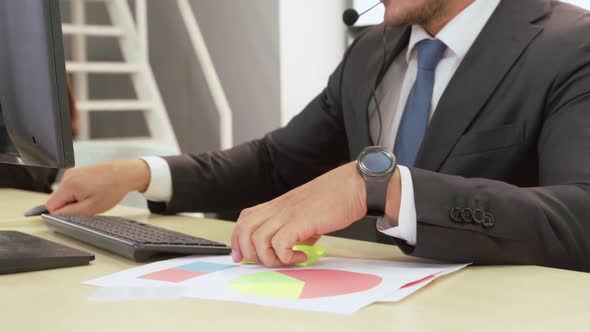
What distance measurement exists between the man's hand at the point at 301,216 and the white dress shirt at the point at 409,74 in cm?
50

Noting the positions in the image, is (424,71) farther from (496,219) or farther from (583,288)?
(583,288)

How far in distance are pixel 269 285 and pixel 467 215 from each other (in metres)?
0.27

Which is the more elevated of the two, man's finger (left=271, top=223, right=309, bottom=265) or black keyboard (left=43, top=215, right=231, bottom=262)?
man's finger (left=271, top=223, right=309, bottom=265)

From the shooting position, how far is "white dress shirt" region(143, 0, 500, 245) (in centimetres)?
138

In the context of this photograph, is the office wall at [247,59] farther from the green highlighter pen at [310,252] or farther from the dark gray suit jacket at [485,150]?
the green highlighter pen at [310,252]

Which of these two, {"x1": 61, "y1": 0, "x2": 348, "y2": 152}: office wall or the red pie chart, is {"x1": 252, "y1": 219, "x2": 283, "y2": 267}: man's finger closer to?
the red pie chart

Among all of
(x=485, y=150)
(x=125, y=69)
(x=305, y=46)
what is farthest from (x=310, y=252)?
(x=125, y=69)

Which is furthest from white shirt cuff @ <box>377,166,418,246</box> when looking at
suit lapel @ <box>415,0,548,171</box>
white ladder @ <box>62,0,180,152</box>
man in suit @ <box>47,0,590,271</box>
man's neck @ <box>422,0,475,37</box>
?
white ladder @ <box>62,0,180,152</box>

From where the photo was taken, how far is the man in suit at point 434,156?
0.90 meters

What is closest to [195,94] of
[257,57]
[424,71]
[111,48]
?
[257,57]

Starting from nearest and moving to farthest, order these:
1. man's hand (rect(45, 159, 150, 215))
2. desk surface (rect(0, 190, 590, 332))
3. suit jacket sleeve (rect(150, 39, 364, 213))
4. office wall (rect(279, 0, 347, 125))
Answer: desk surface (rect(0, 190, 590, 332))
man's hand (rect(45, 159, 150, 215))
suit jacket sleeve (rect(150, 39, 364, 213))
office wall (rect(279, 0, 347, 125))

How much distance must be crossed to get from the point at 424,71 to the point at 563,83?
0.28 meters

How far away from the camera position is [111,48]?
475 cm

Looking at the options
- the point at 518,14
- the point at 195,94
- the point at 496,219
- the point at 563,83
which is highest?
the point at 518,14
